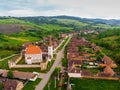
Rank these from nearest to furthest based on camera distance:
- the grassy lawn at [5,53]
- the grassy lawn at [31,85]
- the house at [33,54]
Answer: the grassy lawn at [31,85]
the house at [33,54]
the grassy lawn at [5,53]

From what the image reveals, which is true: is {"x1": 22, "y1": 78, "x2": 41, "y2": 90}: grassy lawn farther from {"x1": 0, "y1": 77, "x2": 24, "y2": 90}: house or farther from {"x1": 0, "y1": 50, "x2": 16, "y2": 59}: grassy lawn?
{"x1": 0, "y1": 50, "x2": 16, "y2": 59}: grassy lawn

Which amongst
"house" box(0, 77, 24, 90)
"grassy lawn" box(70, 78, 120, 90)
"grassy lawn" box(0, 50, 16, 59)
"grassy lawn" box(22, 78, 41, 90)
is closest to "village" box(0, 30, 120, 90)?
"house" box(0, 77, 24, 90)

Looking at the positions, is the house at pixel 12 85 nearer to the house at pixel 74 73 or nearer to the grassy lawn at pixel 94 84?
the grassy lawn at pixel 94 84

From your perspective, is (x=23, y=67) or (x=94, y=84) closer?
(x=94, y=84)

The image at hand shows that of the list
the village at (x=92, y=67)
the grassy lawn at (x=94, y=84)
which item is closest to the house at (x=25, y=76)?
the village at (x=92, y=67)

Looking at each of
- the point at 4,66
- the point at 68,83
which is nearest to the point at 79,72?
the point at 68,83

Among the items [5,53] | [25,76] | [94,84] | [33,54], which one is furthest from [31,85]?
[5,53]

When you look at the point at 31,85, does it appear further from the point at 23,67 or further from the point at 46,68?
the point at 23,67

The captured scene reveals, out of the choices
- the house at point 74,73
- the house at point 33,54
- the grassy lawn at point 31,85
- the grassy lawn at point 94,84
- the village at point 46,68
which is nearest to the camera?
the grassy lawn at point 94,84

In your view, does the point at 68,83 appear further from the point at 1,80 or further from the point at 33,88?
the point at 1,80
